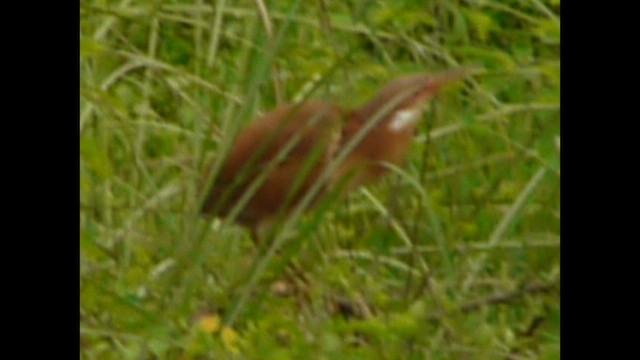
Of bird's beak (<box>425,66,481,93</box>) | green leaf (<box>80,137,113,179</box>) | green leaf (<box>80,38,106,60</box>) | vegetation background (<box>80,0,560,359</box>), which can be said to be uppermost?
green leaf (<box>80,38,106,60</box>)

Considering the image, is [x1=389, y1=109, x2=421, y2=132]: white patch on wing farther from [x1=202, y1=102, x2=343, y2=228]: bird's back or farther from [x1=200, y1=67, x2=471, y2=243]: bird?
[x1=202, y1=102, x2=343, y2=228]: bird's back

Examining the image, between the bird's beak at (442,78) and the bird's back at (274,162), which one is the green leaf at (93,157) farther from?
the bird's beak at (442,78)

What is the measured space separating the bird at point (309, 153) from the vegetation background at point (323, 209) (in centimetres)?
4

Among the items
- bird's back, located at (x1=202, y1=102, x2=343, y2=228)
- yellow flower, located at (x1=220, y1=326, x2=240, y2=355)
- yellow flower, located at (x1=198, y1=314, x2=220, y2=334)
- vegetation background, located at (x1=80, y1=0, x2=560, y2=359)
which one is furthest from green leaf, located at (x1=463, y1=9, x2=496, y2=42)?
yellow flower, located at (x1=220, y1=326, x2=240, y2=355)

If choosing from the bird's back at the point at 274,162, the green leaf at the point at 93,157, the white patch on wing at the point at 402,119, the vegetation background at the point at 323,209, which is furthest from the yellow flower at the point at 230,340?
the white patch on wing at the point at 402,119

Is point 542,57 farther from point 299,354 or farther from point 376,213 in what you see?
point 299,354

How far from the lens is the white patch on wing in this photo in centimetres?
370

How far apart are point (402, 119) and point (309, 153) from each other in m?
0.30

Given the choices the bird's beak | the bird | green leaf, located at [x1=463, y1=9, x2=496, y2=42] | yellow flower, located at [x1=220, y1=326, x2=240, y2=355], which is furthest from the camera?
green leaf, located at [x1=463, y1=9, x2=496, y2=42]

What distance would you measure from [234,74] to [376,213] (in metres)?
0.51

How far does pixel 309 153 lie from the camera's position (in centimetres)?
346
